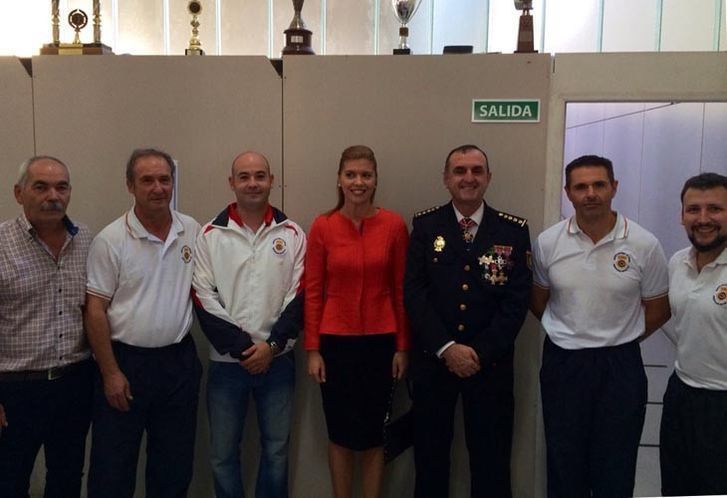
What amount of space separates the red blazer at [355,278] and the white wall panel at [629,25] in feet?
7.63

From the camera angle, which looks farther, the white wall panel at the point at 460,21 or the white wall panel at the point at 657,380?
the white wall panel at the point at 657,380

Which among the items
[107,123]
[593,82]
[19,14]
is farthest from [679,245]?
[19,14]

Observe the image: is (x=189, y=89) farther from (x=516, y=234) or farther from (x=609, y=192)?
(x=609, y=192)

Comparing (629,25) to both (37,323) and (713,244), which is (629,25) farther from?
(37,323)

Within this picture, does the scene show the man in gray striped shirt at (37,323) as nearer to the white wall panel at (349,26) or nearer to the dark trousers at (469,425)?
the dark trousers at (469,425)

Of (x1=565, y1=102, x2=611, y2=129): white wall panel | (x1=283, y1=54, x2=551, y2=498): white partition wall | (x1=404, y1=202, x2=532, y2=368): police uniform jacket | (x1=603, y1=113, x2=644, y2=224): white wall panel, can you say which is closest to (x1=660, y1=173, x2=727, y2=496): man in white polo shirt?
(x1=404, y1=202, x2=532, y2=368): police uniform jacket

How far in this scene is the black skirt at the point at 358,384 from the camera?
2588mm

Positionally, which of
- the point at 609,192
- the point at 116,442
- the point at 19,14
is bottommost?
the point at 116,442

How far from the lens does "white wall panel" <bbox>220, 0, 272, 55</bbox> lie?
12.5 feet

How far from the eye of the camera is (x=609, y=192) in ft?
7.76

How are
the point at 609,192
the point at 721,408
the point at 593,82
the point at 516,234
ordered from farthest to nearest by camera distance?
the point at 593,82 < the point at 516,234 < the point at 609,192 < the point at 721,408

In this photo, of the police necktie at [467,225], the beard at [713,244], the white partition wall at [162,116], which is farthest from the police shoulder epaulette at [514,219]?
the white partition wall at [162,116]

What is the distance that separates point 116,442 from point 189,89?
1622 millimetres

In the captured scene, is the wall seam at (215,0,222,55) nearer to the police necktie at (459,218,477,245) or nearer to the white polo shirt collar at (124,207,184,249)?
the white polo shirt collar at (124,207,184,249)
